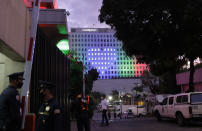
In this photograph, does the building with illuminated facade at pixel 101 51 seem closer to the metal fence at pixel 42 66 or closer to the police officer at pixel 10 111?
the metal fence at pixel 42 66

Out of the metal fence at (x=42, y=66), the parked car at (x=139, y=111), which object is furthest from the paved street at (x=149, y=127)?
the parked car at (x=139, y=111)

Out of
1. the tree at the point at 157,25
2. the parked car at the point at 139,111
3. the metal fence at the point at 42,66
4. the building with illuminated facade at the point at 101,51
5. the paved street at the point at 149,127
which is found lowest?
the paved street at the point at 149,127

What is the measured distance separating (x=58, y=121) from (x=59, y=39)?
8188 mm

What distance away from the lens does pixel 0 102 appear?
137 inches

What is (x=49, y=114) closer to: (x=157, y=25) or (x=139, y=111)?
(x=157, y=25)

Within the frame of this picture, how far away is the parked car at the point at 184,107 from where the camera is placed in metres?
12.2

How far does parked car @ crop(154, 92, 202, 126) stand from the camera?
40.2ft

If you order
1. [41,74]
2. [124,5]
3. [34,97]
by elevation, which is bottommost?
[34,97]

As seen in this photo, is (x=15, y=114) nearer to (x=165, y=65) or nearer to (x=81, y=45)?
(x=165, y=65)

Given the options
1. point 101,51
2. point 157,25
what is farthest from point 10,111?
point 101,51

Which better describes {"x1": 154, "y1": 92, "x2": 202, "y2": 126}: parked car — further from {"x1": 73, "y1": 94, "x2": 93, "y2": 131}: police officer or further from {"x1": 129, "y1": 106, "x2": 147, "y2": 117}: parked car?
{"x1": 129, "y1": 106, "x2": 147, "y2": 117}: parked car

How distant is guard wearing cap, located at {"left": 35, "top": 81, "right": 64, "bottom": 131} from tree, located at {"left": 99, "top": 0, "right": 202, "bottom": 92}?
→ 46.6ft

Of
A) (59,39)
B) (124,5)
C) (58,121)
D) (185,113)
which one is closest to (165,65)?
(124,5)

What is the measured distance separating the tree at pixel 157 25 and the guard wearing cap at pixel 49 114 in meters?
14.2
